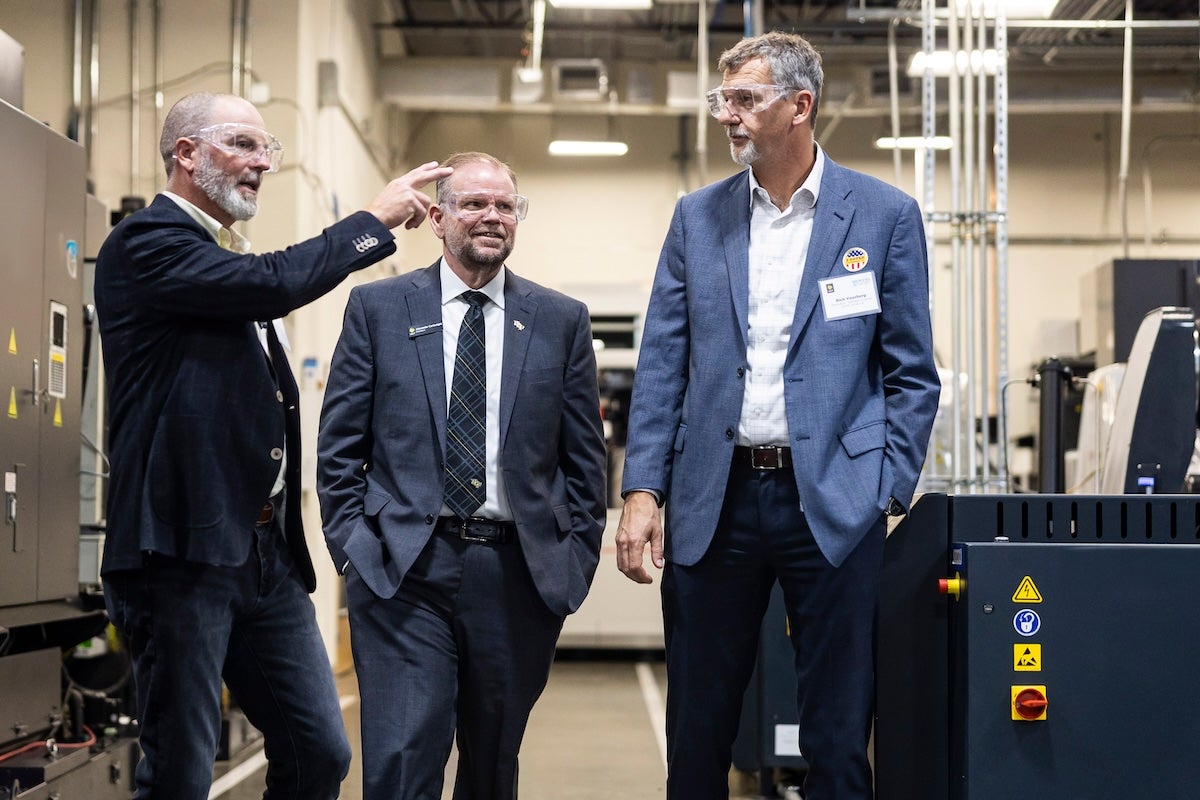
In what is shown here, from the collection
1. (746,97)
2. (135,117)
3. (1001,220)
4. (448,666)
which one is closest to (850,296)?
(746,97)

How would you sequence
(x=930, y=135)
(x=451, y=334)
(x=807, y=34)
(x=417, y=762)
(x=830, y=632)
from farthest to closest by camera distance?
1. (x=807, y=34)
2. (x=930, y=135)
3. (x=451, y=334)
4. (x=417, y=762)
5. (x=830, y=632)

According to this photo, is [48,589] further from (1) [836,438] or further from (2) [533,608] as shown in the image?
(1) [836,438]

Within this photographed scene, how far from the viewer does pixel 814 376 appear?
90.5 inches

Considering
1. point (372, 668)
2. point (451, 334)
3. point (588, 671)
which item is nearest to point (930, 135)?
point (451, 334)

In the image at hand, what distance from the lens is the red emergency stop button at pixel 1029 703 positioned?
7.28 feet

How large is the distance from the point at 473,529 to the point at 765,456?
0.57 m

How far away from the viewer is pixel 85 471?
185 inches

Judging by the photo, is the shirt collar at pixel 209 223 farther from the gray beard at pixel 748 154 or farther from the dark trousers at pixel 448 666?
the gray beard at pixel 748 154

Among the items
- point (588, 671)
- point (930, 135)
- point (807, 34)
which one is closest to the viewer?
point (930, 135)

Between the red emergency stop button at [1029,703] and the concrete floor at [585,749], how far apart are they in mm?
2607

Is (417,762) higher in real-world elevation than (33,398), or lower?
lower

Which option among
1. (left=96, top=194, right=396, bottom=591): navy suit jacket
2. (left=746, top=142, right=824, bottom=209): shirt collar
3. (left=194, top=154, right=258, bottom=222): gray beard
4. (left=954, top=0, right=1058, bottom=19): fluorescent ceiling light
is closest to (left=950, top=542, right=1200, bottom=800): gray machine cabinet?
(left=746, top=142, right=824, bottom=209): shirt collar

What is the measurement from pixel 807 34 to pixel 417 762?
897cm

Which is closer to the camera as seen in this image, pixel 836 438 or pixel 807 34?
pixel 836 438
